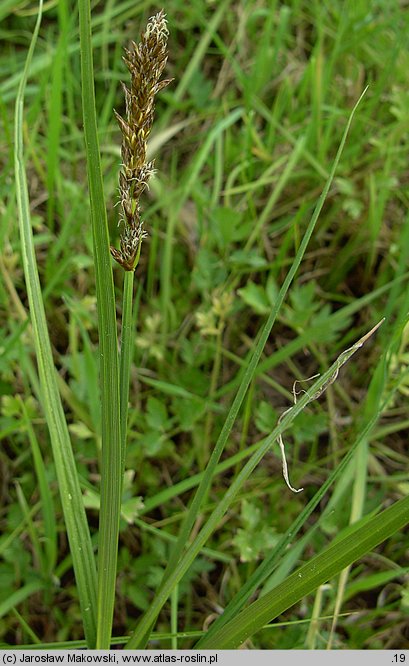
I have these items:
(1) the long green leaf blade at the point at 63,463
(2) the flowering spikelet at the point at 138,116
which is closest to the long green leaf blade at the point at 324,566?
(1) the long green leaf blade at the point at 63,463

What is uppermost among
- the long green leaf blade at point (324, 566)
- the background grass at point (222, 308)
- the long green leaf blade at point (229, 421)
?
the background grass at point (222, 308)

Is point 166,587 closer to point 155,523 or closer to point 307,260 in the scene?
point 155,523

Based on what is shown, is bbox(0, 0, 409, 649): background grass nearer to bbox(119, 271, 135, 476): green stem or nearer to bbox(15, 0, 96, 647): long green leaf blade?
bbox(15, 0, 96, 647): long green leaf blade

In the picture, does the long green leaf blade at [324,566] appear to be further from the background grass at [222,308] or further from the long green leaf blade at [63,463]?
the background grass at [222,308]

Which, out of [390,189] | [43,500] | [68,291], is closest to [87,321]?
[68,291]

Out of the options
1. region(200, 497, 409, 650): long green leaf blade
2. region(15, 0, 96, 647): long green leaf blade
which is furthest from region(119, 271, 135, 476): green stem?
region(200, 497, 409, 650): long green leaf blade

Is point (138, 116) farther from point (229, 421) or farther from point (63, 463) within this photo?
point (63, 463)

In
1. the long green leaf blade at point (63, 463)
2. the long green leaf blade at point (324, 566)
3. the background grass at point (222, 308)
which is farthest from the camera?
the background grass at point (222, 308)
